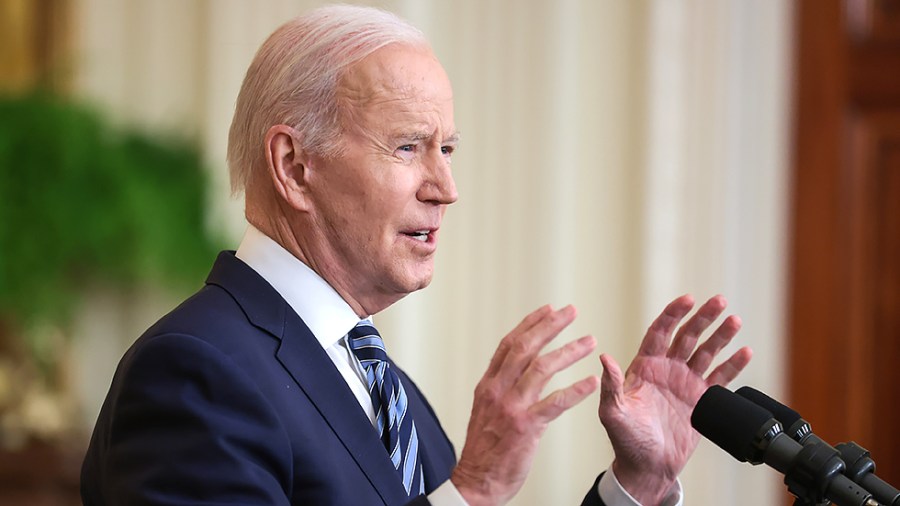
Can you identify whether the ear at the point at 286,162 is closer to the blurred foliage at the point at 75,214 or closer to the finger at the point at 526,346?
the finger at the point at 526,346

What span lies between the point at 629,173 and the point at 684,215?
0.95 ft

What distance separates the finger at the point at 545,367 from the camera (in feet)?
4.82

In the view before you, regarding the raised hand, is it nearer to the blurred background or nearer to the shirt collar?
the shirt collar

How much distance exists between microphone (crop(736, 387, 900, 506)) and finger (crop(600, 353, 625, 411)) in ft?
0.78

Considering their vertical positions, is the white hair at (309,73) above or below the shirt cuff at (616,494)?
above

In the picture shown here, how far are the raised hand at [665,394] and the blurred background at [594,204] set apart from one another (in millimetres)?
2435

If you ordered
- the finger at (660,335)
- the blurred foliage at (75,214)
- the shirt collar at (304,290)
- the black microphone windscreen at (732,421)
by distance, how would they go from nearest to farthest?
the black microphone windscreen at (732,421), the shirt collar at (304,290), the finger at (660,335), the blurred foliage at (75,214)

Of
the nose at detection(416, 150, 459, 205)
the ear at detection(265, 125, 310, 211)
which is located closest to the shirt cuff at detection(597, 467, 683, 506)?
the nose at detection(416, 150, 459, 205)

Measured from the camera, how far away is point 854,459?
1.30 m

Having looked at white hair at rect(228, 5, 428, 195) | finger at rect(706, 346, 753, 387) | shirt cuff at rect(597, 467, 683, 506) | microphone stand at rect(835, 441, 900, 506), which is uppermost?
white hair at rect(228, 5, 428, 195)

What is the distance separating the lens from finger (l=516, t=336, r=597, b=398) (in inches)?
57.8


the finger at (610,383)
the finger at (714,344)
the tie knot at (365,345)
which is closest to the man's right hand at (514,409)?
the finger at (610,383)

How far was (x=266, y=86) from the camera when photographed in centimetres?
182

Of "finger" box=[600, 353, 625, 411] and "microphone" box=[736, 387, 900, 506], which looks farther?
"finger" box=[600, 353, 625, 411]
